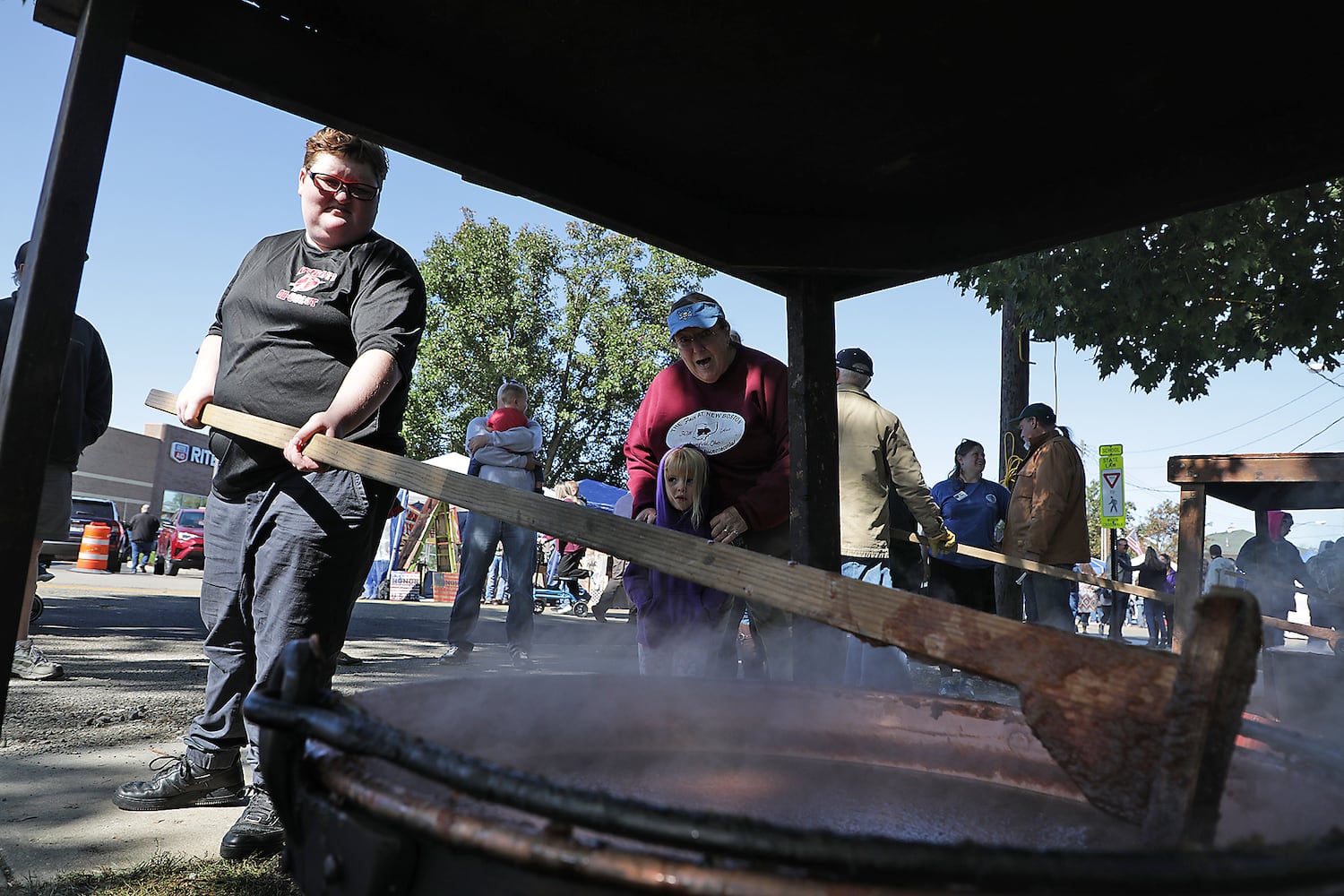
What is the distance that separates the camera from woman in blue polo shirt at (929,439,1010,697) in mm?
6523

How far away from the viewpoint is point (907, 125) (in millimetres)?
1903

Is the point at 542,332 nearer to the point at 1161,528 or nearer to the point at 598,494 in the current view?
the point at 598,494

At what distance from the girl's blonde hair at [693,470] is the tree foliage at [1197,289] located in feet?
14.8

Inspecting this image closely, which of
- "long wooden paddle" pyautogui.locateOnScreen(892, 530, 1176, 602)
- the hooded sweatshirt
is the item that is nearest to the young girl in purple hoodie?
the hooded sweatshirt

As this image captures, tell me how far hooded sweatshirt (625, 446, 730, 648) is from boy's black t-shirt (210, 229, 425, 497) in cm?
125

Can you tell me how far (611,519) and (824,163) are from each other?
1217 millimetres

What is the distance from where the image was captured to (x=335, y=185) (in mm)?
2338

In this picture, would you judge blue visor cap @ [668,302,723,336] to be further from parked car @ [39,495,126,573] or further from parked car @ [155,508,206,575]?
parked car @ [155,508,206,575]

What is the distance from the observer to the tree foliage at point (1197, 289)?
6.84 m

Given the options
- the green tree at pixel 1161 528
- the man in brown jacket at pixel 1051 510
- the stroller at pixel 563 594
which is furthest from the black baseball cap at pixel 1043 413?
the green tree at pixel 1161 528

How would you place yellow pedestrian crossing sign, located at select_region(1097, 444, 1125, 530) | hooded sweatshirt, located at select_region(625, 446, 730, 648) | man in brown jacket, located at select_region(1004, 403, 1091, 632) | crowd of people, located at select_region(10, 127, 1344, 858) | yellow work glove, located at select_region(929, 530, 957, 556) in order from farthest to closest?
yellow pedestrian crossing sign, located at select_region(1097, 444, 1125, 530), man in brown jacket, located at select_region(1004, 403, 1091, 632), yellow work glove, located at select_region(929, 530, 957, 556), hooded sweatshirt, located at select_region(625, 446, 730, 648), crowd of people, located at select_region(10, 127, 1344, 858)

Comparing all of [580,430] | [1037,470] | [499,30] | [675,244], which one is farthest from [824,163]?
[580,430]

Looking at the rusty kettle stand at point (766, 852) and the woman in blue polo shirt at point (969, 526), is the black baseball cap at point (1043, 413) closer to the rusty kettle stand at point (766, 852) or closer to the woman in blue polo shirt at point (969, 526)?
the woman in blue polo shirt at point (969, 526)

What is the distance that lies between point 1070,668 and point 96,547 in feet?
65.0
